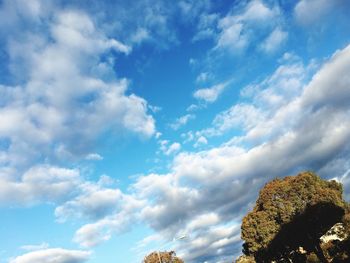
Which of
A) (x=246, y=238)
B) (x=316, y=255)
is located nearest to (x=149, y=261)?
(x=246, y=238)

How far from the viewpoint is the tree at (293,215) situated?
188ft

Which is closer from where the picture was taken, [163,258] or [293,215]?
[293,215]

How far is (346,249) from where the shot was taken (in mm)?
54031

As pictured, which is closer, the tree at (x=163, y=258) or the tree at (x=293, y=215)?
the tree at (x=293, y=215)

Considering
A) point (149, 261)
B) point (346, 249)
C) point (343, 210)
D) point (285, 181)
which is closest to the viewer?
point (346, 249)

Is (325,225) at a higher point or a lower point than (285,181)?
lower

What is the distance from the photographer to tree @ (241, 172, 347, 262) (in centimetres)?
5725

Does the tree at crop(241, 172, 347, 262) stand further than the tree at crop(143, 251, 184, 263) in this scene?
No

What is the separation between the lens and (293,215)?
2281 inches

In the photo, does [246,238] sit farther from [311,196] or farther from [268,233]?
[311,196]

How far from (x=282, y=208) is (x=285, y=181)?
15.5 feet

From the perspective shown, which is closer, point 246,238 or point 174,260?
point 246,238

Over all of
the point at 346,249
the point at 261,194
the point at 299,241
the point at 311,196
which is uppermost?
the point at 261,194

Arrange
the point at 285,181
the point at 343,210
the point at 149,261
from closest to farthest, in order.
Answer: the point at 343,210
the point at 285,181
the point at 149,261
